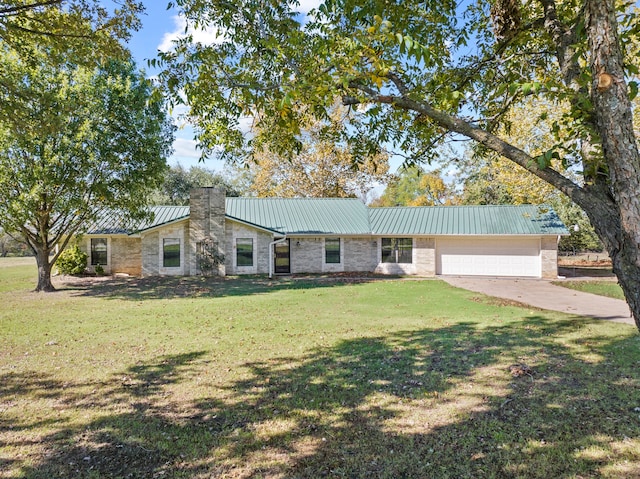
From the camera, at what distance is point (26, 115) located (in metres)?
6.73

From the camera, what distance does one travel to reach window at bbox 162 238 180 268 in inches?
886

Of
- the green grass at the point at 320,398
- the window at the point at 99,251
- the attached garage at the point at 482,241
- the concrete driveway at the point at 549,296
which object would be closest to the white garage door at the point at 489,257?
the attached garage at the point at 482,241

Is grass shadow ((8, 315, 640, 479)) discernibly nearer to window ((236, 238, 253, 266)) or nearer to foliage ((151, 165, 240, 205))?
window ((236, 238, 253, 266))

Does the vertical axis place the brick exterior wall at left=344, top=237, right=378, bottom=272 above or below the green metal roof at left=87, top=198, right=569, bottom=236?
below

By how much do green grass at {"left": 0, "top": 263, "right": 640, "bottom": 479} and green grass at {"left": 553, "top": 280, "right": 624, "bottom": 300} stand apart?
686 centimetres

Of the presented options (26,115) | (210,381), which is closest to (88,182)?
(26,115)

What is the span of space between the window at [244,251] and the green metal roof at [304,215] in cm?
118

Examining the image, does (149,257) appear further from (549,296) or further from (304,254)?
(549,296)

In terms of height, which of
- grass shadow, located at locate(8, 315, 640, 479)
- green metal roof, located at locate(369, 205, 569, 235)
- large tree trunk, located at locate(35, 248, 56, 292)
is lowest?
grass shadow, located at locate(8, 315, 640, 479)

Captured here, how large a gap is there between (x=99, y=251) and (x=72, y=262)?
1.56 m

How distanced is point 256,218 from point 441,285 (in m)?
12.2

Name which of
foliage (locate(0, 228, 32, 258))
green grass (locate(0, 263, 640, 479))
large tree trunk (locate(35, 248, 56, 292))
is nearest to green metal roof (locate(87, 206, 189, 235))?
large tree trunk (locate(35, 248, 56, 292))

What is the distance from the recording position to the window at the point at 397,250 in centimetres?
2352

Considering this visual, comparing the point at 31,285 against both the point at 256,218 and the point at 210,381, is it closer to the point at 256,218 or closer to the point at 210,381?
the point at 256,218
